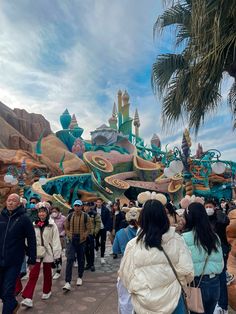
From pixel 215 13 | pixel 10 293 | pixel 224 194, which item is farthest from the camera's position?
pixel 224 194

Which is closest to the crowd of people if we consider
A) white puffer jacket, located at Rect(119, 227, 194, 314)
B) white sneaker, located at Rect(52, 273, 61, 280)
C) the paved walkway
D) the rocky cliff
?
white puffer jacket, located at Rect(119, 227, 194, 314)

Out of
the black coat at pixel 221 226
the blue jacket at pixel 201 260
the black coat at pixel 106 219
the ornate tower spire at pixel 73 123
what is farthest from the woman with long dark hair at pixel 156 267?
the ornate tower spire at pixel 73 123

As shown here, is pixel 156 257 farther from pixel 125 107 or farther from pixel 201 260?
pixel 125 107

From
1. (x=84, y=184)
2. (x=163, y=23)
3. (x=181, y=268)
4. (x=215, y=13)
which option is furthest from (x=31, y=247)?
(x=84, y=184)

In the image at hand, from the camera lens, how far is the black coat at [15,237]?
337 centimetres

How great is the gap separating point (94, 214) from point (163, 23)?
440 centimetres

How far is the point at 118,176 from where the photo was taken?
86.9ft

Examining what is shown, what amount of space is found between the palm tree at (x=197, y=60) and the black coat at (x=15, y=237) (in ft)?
11.2

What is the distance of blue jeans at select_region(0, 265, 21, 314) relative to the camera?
128 inches

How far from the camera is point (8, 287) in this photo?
3.29 m

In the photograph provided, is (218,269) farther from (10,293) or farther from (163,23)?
(163,23)

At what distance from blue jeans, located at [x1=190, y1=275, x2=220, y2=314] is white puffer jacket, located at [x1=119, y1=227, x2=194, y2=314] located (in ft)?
1.68

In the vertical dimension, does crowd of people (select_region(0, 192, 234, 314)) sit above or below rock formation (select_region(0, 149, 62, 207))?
below

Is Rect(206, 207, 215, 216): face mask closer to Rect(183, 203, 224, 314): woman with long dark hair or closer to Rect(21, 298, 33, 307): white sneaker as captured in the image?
Rect(183, 203, 224, 314): woman with long dark hair
